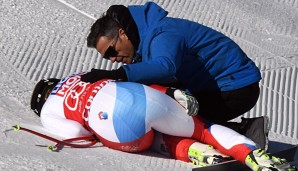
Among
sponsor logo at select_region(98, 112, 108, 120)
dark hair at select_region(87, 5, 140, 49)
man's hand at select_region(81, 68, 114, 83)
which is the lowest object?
sponsor logo at select_region(98, 112, 108, 120)

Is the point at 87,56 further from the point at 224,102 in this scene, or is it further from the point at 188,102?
the point at 188,102

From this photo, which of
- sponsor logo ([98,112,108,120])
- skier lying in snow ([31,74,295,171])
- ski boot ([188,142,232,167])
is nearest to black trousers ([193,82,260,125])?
skier lying in snow ([31,74,295,171])

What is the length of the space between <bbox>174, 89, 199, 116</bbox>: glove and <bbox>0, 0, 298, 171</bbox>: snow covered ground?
0.20 metres

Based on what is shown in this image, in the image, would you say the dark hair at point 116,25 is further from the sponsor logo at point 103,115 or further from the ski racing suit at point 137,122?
the sponsor logo at point 103,115

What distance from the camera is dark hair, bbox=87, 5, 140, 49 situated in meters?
2.80

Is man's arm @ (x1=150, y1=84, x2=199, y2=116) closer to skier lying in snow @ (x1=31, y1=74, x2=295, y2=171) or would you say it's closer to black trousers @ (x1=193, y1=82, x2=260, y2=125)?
skier lying in snow @ (x1=31, y1=74, x2=295, y2=171)

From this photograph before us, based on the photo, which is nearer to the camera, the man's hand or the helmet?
the man's hand

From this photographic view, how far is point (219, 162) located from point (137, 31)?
2.11 ft

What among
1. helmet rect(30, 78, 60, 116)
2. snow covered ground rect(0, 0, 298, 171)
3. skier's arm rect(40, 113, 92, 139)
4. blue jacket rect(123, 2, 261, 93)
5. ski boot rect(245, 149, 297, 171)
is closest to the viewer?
ski boot rect(245, 149, 297, 171)

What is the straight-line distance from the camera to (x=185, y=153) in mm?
2652

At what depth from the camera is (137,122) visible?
8.53 feet

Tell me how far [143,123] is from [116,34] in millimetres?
408

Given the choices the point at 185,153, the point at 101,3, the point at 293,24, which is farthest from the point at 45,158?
the point at 293,24

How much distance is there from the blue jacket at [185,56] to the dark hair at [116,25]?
0.03m
